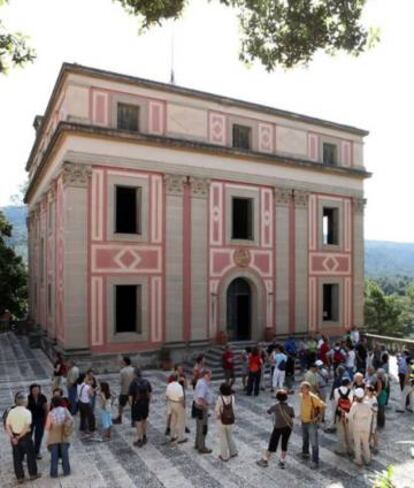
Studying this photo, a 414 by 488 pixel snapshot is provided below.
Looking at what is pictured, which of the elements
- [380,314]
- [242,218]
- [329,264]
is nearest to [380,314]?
[380,314]

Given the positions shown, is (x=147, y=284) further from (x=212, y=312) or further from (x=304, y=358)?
(x=304, y=358)

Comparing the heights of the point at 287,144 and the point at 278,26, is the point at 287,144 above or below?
above

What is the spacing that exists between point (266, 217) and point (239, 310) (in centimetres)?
474

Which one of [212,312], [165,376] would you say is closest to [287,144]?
[212,312]

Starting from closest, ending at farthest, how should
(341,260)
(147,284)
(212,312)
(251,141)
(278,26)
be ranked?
1. (278,26)
2. (147,284)
3. (212,312)
4. (251,141)
5. (341,260)

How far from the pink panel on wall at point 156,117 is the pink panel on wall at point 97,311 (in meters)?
6.74

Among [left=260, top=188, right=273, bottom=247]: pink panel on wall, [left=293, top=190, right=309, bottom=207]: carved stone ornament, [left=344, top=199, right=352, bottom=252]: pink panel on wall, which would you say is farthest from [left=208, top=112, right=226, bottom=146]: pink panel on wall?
[left=344, top=199, right=352, bottom=252]: pink panel on wall

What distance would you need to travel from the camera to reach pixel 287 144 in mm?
23297

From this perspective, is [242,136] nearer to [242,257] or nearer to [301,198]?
[301,198]

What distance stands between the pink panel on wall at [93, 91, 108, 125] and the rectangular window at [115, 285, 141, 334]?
22.4 feet

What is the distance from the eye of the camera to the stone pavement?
8500 mm

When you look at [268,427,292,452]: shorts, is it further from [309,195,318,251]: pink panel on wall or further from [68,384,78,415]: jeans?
[309,195,318,251]: pink panel on wall

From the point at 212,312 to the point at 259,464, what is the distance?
11.6 m

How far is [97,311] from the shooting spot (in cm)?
1827
